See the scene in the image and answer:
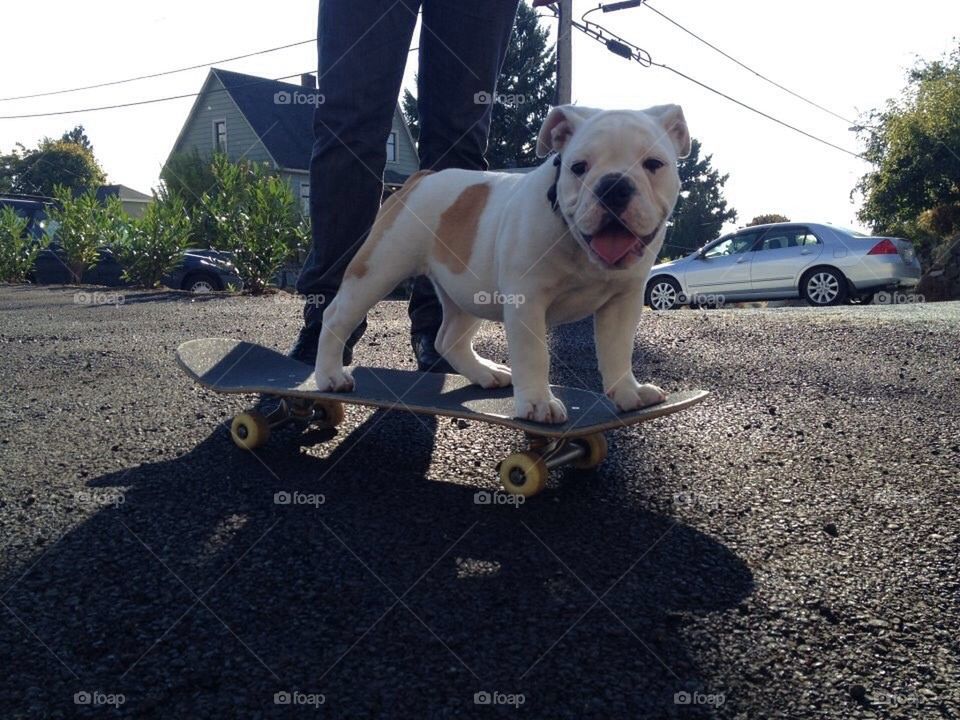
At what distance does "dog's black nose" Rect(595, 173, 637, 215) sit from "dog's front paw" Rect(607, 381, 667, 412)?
488 millimetres

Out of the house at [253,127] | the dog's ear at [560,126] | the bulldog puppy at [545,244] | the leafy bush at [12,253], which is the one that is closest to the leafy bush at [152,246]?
the leafy bush at [12,253]

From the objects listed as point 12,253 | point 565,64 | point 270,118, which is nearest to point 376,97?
point 12,253

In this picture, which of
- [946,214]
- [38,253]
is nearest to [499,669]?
[38,253]

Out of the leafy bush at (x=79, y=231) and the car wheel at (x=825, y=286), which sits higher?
the leafy bush at (x=79, y=231)

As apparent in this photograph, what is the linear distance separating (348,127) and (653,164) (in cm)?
111

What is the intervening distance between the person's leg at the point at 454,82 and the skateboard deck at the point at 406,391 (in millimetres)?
566

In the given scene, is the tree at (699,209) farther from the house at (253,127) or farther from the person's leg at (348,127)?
the person's leg at (348,127)

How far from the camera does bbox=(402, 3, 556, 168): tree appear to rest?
28.7 metres

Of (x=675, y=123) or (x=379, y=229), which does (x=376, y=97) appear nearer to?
(x=379, y=229)

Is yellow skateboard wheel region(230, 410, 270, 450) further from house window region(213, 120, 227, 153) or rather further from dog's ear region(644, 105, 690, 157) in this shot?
house window region(213, 120, 227, 153)

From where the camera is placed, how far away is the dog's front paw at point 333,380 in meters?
2.23

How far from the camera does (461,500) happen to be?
5.96 feet

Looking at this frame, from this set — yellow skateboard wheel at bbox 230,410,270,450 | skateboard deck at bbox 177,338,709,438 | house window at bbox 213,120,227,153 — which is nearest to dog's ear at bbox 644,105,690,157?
skateboard deck at bbox 177,338,709,438

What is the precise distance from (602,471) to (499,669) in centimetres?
93
